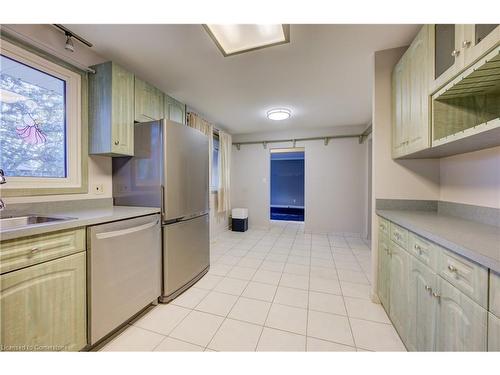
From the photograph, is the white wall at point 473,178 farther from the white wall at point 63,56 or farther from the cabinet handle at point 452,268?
the white wall at point 63,56

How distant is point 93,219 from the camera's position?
125cm

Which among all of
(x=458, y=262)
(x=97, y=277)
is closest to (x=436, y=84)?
(x=458, y=262)

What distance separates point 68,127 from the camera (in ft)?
5.58

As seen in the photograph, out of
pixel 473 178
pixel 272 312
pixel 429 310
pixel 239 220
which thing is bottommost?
pixel 272 312

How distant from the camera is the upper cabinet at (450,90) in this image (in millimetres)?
936

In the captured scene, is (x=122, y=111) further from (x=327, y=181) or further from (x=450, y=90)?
(x=327, y=181)

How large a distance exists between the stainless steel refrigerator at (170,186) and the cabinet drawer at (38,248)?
0.71m

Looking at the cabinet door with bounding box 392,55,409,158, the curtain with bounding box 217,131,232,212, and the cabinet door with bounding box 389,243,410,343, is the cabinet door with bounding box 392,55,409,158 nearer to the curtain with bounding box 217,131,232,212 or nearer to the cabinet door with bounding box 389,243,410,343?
the cabinet door with bounding box 389,243,410,343

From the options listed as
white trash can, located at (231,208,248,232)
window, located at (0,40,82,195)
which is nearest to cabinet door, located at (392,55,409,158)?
window, located at (0,40,82,195)

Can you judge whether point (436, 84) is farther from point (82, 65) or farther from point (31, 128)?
point (31, 128)

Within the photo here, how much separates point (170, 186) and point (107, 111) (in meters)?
0.88

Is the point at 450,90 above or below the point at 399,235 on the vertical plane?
above

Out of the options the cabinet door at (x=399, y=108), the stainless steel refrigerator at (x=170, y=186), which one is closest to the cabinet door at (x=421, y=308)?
the cabinet door at (x=399, y=108)

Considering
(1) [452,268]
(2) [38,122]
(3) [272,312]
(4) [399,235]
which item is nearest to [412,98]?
(4) [399,235]
